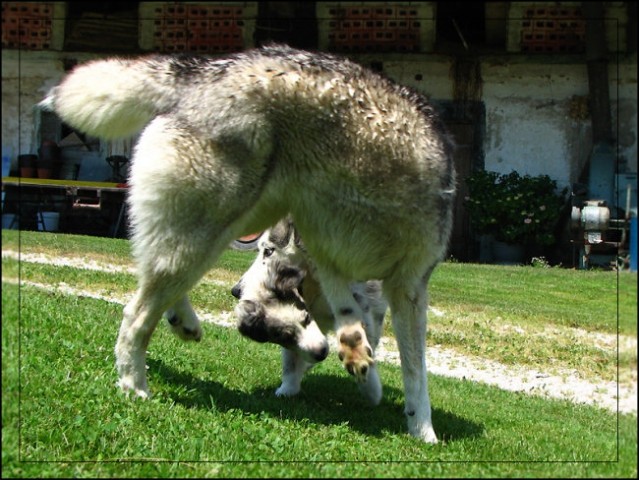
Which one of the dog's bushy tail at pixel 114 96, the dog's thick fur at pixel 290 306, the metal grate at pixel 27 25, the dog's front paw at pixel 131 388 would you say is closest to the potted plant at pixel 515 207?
the dog's thick fur at pixel 290 306

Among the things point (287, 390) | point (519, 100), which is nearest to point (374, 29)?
point (519, 100)

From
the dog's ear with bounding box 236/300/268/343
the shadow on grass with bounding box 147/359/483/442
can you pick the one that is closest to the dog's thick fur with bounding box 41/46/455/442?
the shadow on grass with bounding box 147/359/483/442

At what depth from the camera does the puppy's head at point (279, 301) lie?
4859 millimetres

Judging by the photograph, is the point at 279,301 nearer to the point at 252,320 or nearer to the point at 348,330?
the point at 252,320

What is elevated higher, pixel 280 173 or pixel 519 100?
Result: pixel 519 100

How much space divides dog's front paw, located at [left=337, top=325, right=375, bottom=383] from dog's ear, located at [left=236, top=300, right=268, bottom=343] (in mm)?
881

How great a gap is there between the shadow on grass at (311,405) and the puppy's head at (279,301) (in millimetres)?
372

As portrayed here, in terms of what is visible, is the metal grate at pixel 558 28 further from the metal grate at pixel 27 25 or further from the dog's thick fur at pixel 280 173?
the metal grate at pixel 27 25

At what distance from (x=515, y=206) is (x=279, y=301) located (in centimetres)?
166

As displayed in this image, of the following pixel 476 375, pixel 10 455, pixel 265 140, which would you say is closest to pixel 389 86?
pixel 265 140

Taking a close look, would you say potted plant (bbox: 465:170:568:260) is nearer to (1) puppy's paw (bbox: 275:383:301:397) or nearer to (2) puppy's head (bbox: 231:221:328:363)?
(2) puppy's head (bbox: 231:221:328:363)

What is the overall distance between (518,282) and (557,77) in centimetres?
146

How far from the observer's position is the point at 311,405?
5.08 m

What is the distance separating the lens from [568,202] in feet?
Answer: 16.0
